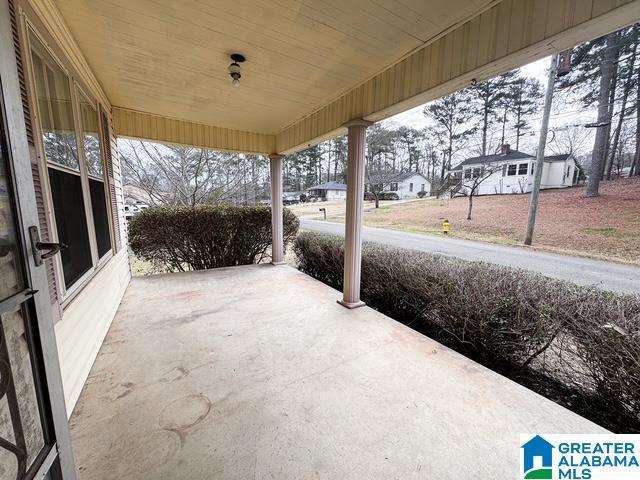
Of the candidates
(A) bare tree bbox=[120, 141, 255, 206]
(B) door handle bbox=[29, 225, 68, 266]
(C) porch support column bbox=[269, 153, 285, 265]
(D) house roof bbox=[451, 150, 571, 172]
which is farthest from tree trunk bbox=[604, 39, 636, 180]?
(B) door handle bbox=[29, 225, 68, 266]

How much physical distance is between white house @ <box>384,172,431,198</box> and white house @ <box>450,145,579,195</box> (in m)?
6.88

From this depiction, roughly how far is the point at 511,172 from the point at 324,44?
1570 centimetres

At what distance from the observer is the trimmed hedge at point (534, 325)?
5.57ft

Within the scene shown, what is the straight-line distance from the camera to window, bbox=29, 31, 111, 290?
1749 mm

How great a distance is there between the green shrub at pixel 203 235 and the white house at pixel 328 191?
1916 centimetres

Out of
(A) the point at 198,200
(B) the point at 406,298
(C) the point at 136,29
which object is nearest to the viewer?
(C) the point at 136,29

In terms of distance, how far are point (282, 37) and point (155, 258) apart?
4822 mm

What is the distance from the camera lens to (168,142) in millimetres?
4637

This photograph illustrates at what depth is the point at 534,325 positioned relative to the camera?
2.12m

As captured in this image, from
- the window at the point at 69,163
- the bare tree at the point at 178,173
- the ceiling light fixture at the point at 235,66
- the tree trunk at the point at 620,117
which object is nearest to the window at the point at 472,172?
the tree trunk at the point at 620,117

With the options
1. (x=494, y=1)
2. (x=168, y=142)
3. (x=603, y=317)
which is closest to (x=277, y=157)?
(x=168, y=142)

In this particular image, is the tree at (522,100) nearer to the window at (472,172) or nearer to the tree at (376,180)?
the window at (472,172)

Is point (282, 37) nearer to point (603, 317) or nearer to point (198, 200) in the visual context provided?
point (603, 317)

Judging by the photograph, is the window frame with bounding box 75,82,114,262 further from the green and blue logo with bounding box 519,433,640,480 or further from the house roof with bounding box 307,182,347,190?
the house roof with bounding box 307,182,347,190
